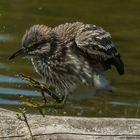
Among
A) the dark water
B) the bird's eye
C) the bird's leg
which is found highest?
the bird's eye

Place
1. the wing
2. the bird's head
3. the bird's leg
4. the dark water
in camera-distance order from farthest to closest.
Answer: the dark water, the wing, the bird's head, the bird's leg

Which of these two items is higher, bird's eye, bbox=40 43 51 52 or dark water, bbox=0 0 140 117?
bird's eye, bbox=40 43 51 52

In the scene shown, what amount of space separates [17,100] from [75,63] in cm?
265

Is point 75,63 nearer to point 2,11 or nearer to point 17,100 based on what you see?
point 17,100

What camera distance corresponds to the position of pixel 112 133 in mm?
6730

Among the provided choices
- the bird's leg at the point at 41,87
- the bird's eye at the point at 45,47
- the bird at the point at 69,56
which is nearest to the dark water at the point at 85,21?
the bird's leg at the point at 41,87

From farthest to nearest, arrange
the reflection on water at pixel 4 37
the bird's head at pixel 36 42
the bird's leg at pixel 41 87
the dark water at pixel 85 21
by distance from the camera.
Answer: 1. the reflection on water at pixel 4 37
2. the dark water at pixel 85 21
3. the bird's head at pixel 36 42
4. the bird's leg at pixel 41 87

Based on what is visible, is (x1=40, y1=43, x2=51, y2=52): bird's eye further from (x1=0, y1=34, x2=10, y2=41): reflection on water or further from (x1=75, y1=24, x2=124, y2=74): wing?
(x1=0, y1=34, x2=10, y2=41): reflection on water

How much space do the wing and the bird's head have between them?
313 mm

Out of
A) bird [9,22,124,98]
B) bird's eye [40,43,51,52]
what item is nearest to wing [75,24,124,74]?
bird [9,22,124,98]

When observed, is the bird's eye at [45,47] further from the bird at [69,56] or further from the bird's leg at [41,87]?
the bird's leg at [41,87]

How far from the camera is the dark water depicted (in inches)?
428

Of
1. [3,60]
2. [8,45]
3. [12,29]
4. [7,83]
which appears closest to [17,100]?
[7,83]

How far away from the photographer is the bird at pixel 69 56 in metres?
8.36
